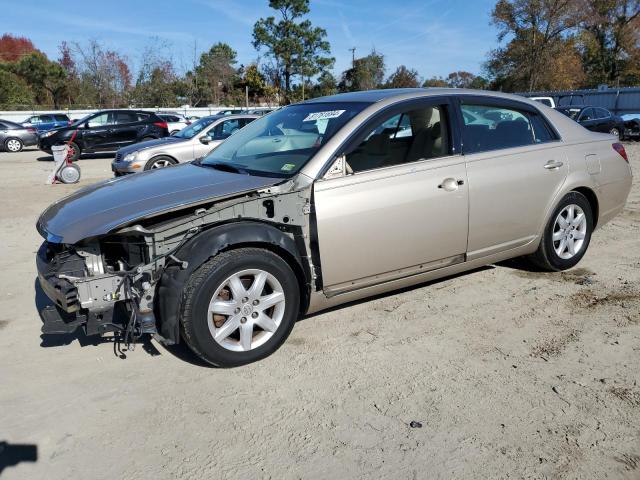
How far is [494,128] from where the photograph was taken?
4.41 metres

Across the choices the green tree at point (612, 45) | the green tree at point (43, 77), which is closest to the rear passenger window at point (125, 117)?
the green tree at point (43, 77)

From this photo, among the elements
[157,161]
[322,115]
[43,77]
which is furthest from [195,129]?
[43,77]

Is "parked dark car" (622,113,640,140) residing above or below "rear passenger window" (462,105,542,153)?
below

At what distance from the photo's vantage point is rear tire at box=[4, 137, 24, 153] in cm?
2166

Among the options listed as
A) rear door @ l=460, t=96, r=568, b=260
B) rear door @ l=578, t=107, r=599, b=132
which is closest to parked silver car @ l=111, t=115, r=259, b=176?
rear door @ l=460, t=96, r=568, b=260

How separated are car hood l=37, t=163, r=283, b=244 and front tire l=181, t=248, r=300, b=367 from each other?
0.44 meters

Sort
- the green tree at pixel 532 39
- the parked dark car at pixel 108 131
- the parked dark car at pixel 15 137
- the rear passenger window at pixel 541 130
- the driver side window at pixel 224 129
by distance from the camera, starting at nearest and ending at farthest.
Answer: the rear passenger window at pixel 541 130 → the driver side window at pixel 224 129 → the parked dark car at pixel 108 131 → the parked dark car at pixel 15 137 → the green tree at pixel 532 39

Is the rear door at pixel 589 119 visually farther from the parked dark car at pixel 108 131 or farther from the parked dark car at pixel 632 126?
the parked dark car at pixel 108 131

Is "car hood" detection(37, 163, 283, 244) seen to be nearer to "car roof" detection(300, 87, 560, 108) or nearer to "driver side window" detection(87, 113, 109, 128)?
"car roof" detection(300, 87, 560, 108)

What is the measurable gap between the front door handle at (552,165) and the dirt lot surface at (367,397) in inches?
42.5

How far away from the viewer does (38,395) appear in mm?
3088

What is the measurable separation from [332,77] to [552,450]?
52.0m

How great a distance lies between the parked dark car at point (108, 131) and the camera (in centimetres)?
1714

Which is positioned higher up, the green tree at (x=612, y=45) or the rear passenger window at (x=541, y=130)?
the green tree at (x=612, y=45)
